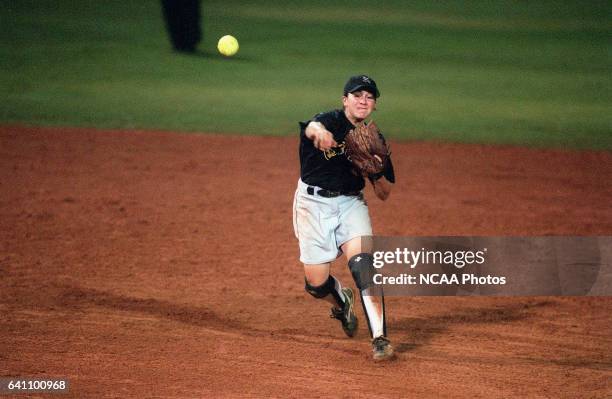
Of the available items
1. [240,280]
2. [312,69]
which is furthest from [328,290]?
[312,69]

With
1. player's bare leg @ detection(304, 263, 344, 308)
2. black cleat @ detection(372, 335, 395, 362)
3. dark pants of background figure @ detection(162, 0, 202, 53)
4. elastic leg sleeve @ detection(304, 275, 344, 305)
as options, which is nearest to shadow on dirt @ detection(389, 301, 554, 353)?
black cleat @ detection(372, 335, 395, 362)

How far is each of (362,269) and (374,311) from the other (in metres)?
0.33

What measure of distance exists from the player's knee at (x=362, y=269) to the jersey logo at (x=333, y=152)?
30.8 inches

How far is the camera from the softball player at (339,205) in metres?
6.49

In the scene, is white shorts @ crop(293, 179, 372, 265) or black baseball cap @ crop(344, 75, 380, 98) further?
white shorts @ crop(293, 179, 372, 265)

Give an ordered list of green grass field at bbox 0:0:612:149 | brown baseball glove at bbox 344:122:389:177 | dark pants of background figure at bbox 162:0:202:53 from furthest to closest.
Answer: dark pants of background figure at bbox 162:0:202:53, green grass field at bbox 0:0:612:149, brown baseball glove at bbox 344:122:389:177

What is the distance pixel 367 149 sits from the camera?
250 inches

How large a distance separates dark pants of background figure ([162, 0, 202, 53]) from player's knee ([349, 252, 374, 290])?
17686 millimetres

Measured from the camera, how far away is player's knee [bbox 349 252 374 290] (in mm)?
6520

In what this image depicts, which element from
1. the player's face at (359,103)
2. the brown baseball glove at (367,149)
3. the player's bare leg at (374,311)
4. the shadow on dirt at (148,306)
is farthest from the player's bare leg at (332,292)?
the player's face at (359,103)

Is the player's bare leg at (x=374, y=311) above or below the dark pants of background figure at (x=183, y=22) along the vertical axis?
below

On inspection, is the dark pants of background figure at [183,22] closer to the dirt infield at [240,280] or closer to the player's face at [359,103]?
the dirt infield at [240,280]
